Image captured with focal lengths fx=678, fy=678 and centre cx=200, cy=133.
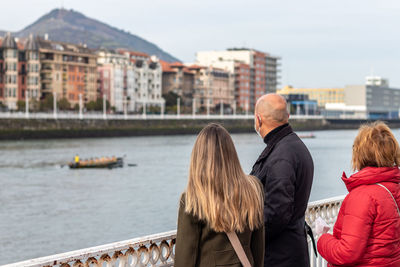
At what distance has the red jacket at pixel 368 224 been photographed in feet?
11.2

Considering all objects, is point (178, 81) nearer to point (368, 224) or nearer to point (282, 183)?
point (282, 183)

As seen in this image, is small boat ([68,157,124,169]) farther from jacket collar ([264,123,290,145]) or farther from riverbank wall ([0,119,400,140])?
jacket collar ([264,123,290,145])

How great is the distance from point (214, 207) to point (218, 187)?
0.10m

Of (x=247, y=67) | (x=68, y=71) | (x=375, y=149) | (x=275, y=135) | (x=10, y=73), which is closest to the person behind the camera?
(x=375, y=149)

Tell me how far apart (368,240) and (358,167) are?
40cm

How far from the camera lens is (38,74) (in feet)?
325

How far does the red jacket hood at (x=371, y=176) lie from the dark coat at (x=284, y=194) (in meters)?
0.37

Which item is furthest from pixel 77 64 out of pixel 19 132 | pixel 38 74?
pixel 19 132

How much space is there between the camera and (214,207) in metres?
3.12

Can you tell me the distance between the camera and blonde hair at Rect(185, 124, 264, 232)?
312 cm

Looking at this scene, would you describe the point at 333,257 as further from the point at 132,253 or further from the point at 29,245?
the point at 29,245

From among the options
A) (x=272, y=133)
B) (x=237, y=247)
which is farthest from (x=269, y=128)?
(x=237, y=247)

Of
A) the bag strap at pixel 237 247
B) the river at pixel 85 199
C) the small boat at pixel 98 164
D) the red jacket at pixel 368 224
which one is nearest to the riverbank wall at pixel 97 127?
the river at pixel 85 199

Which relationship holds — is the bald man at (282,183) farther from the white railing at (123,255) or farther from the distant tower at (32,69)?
the distant tower at (32,69)
